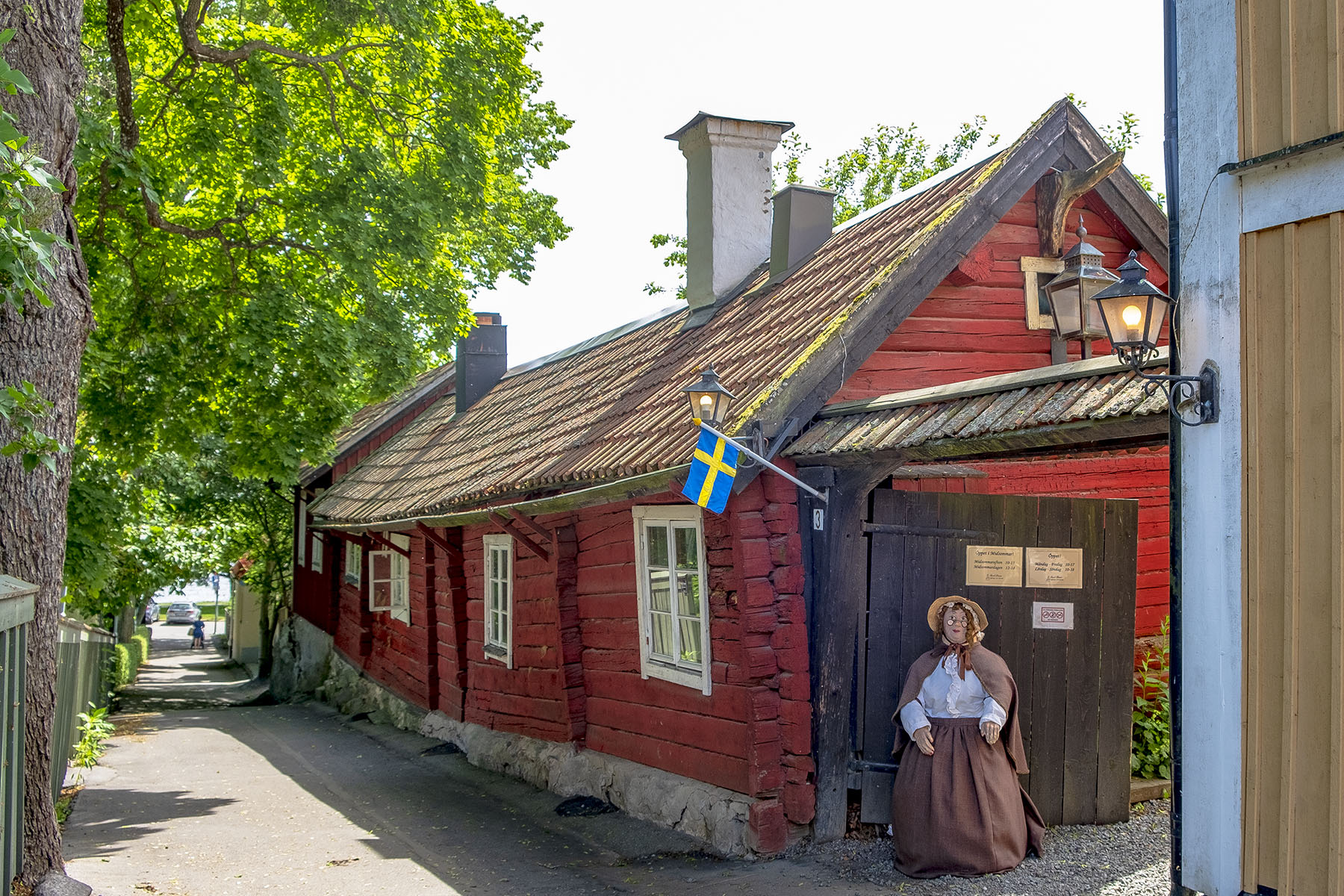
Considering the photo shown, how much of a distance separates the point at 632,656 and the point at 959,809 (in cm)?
322

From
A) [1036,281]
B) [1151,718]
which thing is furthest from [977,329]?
[1151,718]

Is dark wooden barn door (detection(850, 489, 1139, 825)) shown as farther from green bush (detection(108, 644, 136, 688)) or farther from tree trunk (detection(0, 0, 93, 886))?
green bush (detection(108, 644, 136, 688))

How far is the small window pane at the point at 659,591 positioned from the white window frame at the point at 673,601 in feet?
0.11

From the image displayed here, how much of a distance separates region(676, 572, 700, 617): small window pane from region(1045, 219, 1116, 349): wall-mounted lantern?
306cm

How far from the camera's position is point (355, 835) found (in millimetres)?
8766

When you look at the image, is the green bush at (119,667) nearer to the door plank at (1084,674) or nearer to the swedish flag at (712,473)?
the swedish flag at (712,473)

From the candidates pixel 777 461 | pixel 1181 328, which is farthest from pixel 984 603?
pixel 1181 328

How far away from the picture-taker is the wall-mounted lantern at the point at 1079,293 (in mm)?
7469

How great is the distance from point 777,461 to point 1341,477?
342cm

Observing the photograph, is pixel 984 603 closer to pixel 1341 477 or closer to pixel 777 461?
pixel 777 461

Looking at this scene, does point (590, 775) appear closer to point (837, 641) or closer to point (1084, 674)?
point (837, 641)

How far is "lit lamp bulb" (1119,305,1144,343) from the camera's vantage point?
15.1 ft

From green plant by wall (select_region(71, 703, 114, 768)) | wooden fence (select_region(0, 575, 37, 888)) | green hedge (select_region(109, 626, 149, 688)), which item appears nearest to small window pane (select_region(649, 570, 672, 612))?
wooden fence (select_region(0, 575, 37, 888))

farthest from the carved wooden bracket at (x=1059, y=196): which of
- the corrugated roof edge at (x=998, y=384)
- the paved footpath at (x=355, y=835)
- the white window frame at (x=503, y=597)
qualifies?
the white window frame at (x=503, y=597)
